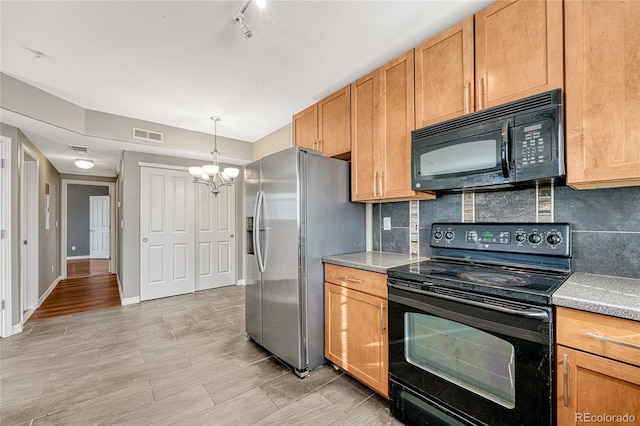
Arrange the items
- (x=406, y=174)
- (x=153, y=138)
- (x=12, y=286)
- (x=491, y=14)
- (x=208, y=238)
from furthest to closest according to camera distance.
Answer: (x=208, y=238) < (x=153, y=138) < (x=12, y=286) < (x=406, y=174) < (x=491, y=14)

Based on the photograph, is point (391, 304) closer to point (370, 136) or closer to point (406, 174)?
point (406, 174)

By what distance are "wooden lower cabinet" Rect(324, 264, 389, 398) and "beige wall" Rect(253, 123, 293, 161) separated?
250 centimetres

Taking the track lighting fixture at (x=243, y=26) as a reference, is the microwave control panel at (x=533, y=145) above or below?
below

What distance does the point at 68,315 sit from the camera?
366cm

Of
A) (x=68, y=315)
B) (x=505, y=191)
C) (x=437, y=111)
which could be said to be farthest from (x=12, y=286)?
(x=505, y=191)

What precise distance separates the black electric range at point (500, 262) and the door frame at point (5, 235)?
404cm

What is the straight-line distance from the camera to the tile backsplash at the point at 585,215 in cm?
144

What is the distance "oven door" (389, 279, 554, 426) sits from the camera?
1179 mm

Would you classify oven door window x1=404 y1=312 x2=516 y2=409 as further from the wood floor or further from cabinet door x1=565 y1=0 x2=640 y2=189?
the wood floor

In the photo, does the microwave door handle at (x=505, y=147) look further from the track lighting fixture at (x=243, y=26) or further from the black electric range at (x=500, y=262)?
the track lighting fixture at (x=243, y=26)

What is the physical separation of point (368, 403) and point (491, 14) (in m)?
2.57

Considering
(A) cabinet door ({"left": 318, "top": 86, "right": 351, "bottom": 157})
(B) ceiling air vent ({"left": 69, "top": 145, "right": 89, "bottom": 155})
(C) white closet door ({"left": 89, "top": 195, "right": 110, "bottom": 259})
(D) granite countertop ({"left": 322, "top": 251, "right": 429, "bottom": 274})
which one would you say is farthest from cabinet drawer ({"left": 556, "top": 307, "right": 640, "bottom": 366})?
(C) white closet door ({"left": 89, "top": 195, "right": 110, "bottom": 259})

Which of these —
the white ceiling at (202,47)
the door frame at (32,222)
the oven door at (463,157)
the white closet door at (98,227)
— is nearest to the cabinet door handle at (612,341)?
the oven door at (463,157)

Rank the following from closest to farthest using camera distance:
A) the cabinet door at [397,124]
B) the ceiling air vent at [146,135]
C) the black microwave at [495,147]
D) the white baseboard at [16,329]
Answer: the black microwave at [495,147], the cabinet door at [397,124], the white baseboard at [16,329], the ceiling air vent at [146,135]
